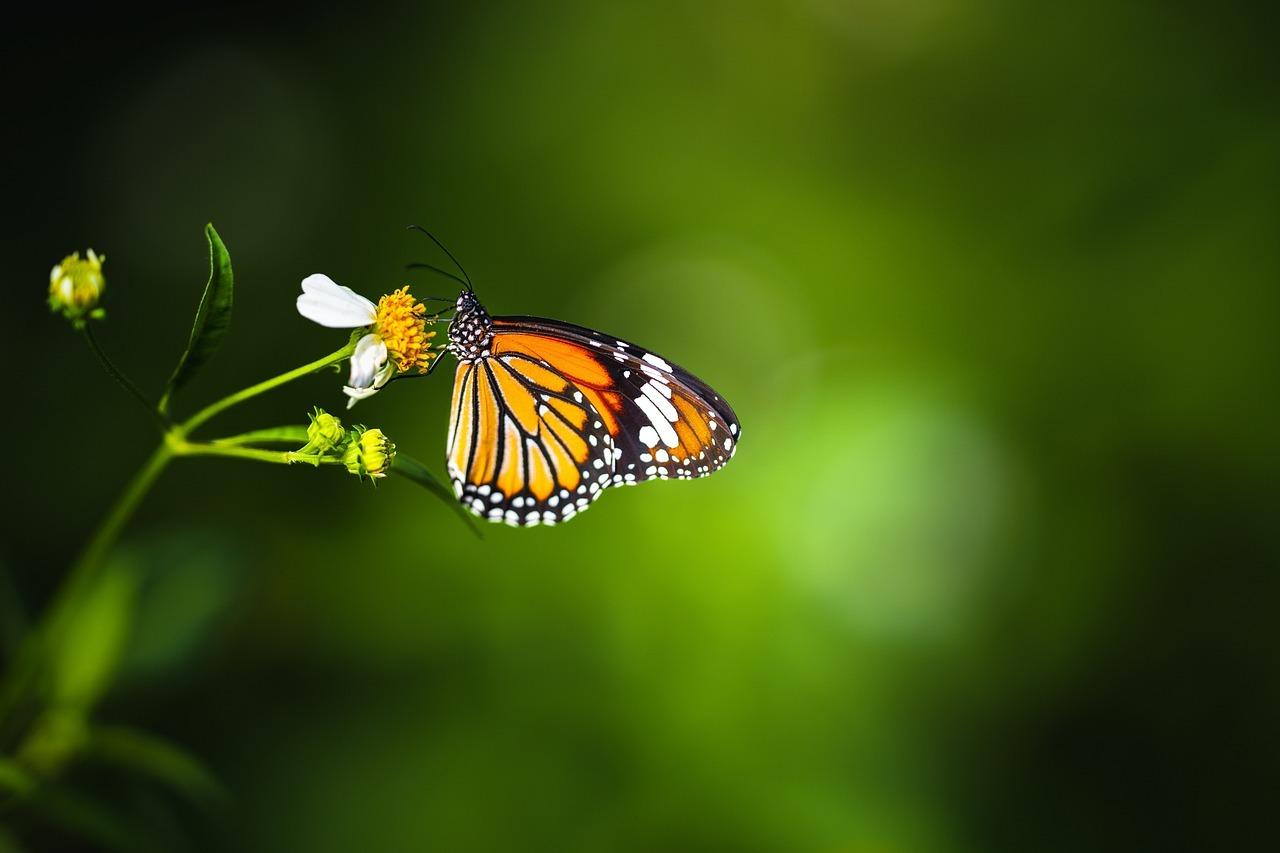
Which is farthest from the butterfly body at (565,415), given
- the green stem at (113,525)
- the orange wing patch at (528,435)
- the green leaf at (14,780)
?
the green leaf at (14,780)

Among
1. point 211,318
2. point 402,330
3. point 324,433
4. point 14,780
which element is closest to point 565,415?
point 402,330

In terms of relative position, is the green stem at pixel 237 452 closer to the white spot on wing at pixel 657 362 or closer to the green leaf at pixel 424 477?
the green leaf at pixel 424 477

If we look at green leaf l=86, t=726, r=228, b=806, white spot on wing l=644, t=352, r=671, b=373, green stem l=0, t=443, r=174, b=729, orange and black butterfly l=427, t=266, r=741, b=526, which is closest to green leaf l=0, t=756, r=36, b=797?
green stem l=0, t=443, r=174, b=729

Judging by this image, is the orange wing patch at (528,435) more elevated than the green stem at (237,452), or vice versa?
the orange wing patch at (528,435)

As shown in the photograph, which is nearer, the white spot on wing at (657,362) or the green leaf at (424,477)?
the green leaf at (424,477)

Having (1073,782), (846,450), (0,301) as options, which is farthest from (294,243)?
(1073,782)

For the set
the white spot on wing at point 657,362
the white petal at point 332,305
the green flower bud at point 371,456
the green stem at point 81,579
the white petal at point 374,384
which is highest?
the white spot on wing at point 657,362
